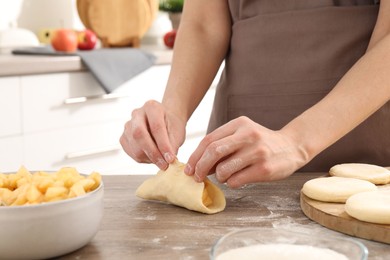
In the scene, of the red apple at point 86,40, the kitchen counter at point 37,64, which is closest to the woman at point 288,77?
the kitchen counter at point 37,64

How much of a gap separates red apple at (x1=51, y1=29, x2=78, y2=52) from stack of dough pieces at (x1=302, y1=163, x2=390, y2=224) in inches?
68.5

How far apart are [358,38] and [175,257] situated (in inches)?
32.3

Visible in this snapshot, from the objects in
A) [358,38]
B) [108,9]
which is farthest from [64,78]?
[358,38]

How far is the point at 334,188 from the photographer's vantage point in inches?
39.4

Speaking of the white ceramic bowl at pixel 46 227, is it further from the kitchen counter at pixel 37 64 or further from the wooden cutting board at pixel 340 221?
the kitchen counter at pixel 37 64

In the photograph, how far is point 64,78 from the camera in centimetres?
245

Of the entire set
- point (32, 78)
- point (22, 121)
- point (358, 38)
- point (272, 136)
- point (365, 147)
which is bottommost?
point (22, 121)

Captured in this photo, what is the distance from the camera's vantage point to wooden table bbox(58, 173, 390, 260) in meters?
0.81

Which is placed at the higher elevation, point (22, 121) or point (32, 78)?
point (32, 78)

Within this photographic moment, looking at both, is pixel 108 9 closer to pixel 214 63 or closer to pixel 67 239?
pixel 214 63

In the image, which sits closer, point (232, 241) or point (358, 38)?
point (232, 241)

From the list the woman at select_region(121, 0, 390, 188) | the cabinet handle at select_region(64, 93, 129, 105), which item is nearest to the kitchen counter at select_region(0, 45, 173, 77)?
the cabinet handle at select_region(64, 93, 129, 105)

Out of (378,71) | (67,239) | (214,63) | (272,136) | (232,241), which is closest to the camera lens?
(232,241)

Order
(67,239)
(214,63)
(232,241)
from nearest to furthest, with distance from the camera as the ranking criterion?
(232,241) < (67,239) < (214,63)
